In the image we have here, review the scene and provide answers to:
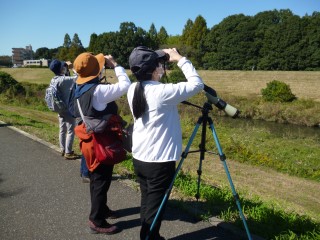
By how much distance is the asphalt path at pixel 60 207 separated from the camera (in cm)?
379

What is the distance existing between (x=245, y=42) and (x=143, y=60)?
5464 centimetres

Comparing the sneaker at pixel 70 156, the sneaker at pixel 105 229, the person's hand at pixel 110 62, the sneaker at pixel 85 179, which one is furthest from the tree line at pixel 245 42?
the sneaker at pixel 105 229

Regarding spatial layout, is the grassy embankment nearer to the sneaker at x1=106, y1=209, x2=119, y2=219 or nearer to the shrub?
the sneaker at x1=106, y1=209, x2=119, y2=219

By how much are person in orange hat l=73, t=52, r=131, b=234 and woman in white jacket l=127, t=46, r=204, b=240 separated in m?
0.37

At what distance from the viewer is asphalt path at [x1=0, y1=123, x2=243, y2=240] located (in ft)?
12.4

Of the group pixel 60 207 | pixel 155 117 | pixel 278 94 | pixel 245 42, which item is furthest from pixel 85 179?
pixel 245 42

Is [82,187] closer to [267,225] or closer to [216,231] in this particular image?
[216,231]

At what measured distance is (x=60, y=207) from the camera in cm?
446

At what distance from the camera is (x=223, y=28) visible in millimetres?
59312

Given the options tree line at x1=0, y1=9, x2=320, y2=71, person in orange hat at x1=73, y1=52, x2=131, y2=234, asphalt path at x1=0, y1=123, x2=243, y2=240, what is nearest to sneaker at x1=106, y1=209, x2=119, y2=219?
asphalt path at x1=0, y1=123, x2=243, y2=240

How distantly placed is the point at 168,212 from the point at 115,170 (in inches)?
77.5

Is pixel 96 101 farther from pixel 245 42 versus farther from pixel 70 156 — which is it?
pixel 245 42

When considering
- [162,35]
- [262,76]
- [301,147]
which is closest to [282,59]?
[262,76]

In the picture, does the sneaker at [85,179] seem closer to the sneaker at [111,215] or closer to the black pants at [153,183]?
the sneaker at [111,215]
